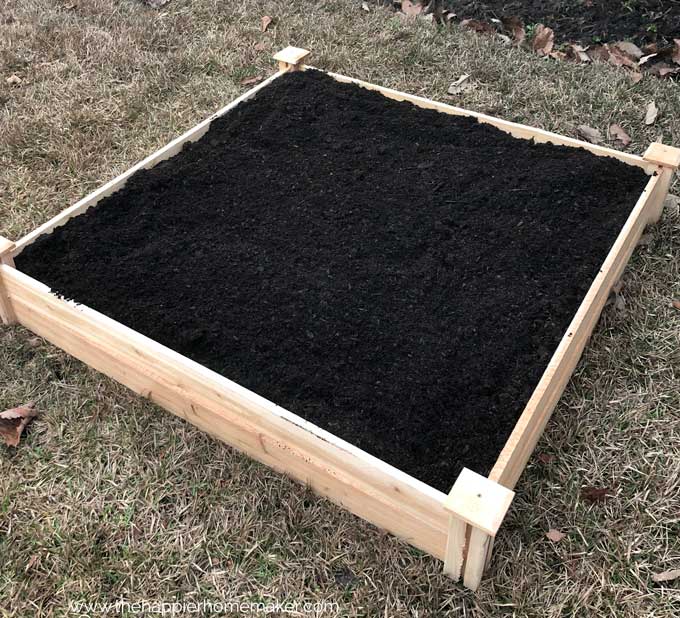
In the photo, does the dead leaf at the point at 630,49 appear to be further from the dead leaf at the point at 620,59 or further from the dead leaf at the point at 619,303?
the dead leaf at the point at 619,303

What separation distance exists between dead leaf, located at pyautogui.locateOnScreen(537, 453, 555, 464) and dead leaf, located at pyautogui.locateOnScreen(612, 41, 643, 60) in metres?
3.28

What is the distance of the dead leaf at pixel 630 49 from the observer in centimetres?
454

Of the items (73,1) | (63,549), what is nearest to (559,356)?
(63,549)

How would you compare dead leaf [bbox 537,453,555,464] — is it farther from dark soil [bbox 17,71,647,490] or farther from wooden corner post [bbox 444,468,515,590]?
wooden corner post [bbox 444,468,515,590]

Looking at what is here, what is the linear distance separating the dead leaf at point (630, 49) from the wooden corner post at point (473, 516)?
3768mm

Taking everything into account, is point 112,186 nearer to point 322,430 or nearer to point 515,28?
point 322,430

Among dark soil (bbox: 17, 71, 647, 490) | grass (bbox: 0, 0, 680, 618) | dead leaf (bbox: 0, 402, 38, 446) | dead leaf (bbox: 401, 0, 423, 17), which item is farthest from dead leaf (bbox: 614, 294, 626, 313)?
Answer: dead leaf (bbox: 401, 0, 423, 17)

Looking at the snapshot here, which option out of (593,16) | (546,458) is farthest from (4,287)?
(593,16)

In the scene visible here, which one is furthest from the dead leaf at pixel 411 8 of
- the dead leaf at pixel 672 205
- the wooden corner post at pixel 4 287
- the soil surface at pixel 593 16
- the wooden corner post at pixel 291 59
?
the wooden corner post at pixel 4 287

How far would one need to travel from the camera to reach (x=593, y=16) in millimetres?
4988

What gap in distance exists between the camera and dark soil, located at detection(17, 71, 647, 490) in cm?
227

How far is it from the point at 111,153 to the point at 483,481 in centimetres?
299

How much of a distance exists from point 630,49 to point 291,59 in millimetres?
2308

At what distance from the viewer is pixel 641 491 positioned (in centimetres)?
225
